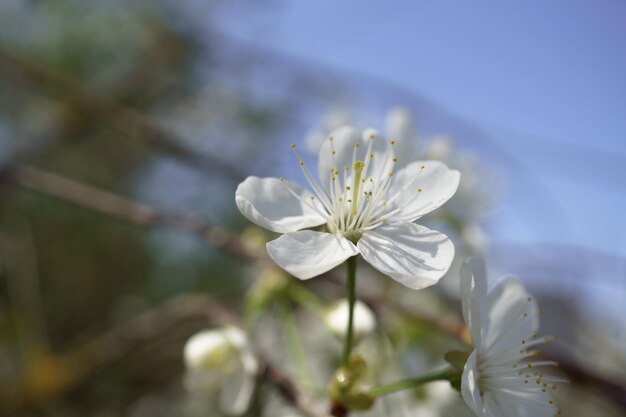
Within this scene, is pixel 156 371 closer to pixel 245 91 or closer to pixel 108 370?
pixel 108 370

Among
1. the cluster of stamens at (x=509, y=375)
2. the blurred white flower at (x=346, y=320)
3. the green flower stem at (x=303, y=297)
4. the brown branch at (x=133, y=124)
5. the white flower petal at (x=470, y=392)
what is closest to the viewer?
the white flower petal at (x=470, y=392)

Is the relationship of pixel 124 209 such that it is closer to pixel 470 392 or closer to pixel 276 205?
pixel 276 205

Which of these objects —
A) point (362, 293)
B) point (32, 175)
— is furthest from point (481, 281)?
point (32, 175)

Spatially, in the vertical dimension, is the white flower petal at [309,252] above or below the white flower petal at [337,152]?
below

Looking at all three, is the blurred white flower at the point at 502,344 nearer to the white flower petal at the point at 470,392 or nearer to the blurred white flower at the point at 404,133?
the white flower petal at the point at 470,392

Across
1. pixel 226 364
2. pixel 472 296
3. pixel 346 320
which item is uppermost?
pixel 472 296

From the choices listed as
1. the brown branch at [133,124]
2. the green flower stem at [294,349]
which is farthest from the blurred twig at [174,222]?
the brown branch at [133,124]

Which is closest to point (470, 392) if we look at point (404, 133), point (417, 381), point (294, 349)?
point (417, 381)
